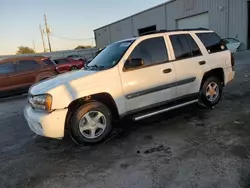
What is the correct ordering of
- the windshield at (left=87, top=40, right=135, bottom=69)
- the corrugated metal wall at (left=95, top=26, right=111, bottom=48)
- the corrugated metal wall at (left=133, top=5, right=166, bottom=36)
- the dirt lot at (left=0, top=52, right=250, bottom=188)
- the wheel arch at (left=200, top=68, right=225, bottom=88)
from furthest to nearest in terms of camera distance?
the corrugated metal wall at (left=95, top=26, right=111, bottom=48) < the corrugated metal wall at (left=133, top=5, right=166, bottom=36) < the wheel arch at (left=200, top=68, right=225, bottom=88) < the windshield at (left=87, top=40, right=135, bottom=69) < the dirt lot at (left=0, top=52, right=250, bottom=188)

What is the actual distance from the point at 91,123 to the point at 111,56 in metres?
Answer: 1.45

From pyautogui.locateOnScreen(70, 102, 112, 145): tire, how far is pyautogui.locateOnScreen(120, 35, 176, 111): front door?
494 mm

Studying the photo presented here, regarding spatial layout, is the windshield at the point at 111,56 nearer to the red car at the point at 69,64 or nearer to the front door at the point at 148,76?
the front door at the point at 148,76

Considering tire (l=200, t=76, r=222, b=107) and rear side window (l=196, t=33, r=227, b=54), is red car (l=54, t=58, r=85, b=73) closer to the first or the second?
rear side window (l=196, t=33, r=227, b=54)

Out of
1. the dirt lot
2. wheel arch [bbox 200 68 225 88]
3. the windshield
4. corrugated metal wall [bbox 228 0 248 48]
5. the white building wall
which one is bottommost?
the dirt lot

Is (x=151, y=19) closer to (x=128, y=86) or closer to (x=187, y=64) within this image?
(x=187, y=64)

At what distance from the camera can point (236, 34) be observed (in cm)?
2355

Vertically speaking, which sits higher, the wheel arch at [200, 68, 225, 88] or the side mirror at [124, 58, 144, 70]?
the side mirror at [124, 58, 144, 70]

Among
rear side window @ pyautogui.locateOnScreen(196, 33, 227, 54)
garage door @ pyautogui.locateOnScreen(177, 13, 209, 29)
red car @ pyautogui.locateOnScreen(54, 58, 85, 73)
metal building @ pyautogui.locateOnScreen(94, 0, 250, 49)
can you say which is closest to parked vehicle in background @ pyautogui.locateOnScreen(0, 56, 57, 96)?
rear side window @ pyautogui.locateOnScreen(196, 33, 227, 54)

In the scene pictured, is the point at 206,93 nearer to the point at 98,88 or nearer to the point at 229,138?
the point at 229,138

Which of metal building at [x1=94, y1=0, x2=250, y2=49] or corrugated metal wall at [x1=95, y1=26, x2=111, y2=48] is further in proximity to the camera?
corrugated metal wall at [x1=95, y1=26, x2=111, y2=48]

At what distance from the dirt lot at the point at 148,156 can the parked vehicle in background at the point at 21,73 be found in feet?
16.0

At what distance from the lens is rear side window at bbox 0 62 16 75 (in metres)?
10.2

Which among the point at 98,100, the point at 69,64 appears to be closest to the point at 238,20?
the point at 69,64
